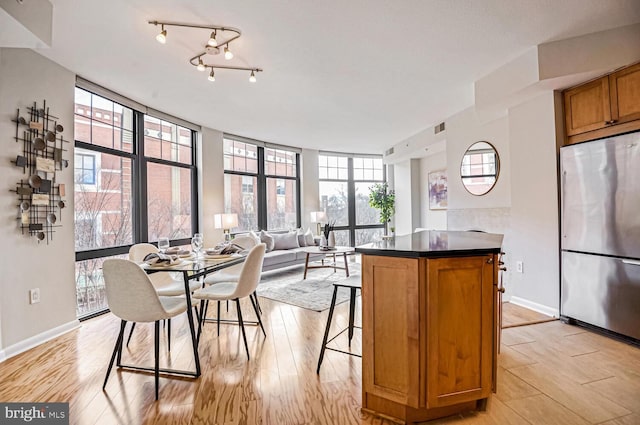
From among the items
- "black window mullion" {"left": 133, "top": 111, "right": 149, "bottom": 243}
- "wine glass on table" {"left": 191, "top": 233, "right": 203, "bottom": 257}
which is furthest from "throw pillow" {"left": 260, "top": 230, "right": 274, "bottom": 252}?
"wine glass on table" {"left": 191, "top": 233, "right": 203, "bottom": 257}

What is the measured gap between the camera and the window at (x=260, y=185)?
634 cm

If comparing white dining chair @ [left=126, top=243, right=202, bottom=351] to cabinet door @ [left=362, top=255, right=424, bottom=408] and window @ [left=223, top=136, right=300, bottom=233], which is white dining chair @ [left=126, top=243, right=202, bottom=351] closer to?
cabinet door @ [left=362, top=255, right=424, bottom=408]

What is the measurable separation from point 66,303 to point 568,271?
4.98 metres

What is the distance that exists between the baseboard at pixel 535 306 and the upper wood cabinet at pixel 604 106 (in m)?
1.74

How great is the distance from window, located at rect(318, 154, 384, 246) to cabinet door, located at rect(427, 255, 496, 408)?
6.33 meters

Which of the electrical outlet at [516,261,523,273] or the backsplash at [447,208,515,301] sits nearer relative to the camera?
the electrical outlet at [516,261,523,273]

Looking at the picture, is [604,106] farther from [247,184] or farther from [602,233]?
[247,184]

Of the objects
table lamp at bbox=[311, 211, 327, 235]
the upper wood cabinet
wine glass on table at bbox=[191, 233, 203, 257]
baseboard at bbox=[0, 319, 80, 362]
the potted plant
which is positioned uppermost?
the upper wood cabinet

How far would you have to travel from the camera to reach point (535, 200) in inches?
138

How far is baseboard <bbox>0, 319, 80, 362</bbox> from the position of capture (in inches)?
103

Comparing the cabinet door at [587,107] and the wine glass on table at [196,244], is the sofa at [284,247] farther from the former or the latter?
the cabinet door at [587,107]

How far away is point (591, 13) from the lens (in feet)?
8.36

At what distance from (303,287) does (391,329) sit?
3.27m

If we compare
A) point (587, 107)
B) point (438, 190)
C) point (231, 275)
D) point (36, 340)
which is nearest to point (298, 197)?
point (438, 190)
